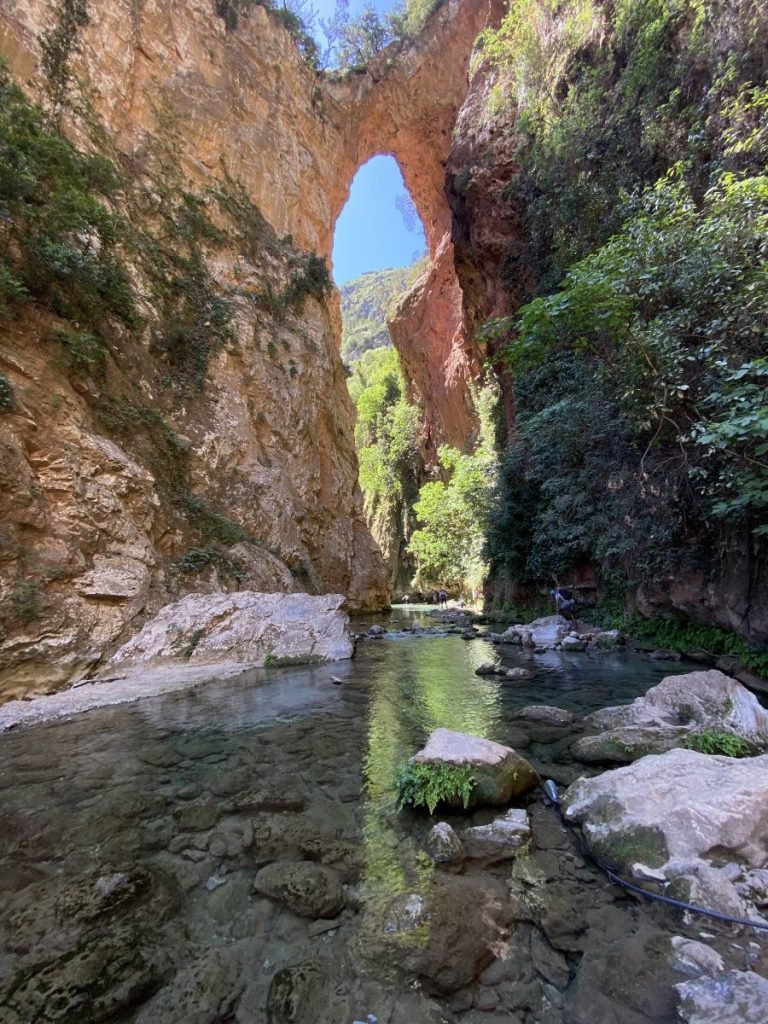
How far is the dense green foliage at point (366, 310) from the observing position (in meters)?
69.9

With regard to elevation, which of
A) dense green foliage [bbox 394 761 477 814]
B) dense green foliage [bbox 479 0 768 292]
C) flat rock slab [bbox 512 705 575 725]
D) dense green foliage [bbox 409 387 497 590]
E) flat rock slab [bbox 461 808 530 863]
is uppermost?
dense green foliage [bbox 479 0 768 292]

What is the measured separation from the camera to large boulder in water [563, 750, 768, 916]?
2.54 meters

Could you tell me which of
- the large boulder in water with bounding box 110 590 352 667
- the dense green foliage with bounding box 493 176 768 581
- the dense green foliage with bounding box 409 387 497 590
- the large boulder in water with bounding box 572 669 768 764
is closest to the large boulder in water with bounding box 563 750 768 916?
the large boulder in water with bounding box 572 669 768 764

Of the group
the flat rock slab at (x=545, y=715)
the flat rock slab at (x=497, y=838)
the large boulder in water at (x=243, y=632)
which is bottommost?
the flat rock slab at (x=497, y=838)

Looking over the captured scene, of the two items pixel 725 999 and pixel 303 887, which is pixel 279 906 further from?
pixel 725 999

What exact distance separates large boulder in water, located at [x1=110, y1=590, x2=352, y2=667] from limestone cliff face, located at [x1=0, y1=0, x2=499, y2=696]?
1.61 ft

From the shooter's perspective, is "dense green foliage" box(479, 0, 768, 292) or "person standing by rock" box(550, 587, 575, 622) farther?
"person standing by rock" box(550, 587, 575, 622)

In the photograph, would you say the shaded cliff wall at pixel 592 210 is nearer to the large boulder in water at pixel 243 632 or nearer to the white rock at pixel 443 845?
the white rock at pixel 443 845

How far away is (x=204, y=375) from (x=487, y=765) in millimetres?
12676

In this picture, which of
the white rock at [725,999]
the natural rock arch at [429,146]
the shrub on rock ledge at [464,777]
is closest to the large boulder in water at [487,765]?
the shrub on rock ledge at [464,777]

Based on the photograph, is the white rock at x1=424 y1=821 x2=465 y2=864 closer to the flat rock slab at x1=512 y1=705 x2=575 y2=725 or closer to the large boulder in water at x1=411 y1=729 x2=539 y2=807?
the large boulder in water at x1=411 y1=729 x2=539 y2=807

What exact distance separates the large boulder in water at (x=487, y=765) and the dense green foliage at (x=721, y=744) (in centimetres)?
151

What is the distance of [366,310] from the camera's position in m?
84.4

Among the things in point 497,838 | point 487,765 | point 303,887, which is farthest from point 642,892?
point 303,887
